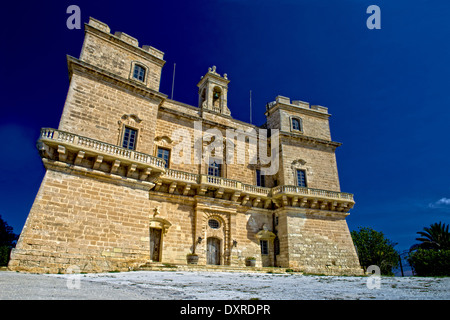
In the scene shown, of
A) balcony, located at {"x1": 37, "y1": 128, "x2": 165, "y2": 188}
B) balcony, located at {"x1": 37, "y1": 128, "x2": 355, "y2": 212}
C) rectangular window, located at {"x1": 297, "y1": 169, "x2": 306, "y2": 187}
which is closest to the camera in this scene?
balcony, located at {"x1": 37, "y1": 128, "x2": 165, "y2": 188}

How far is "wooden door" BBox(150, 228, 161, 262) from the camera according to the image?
16734 millimetres

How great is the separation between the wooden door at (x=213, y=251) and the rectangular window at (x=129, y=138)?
26.8ft

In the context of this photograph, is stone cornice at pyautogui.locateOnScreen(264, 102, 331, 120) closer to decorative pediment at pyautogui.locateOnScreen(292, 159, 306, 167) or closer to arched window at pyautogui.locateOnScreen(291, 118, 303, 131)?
arched window at pyautogui.locateOnScreen(291, 118, 303, 131)

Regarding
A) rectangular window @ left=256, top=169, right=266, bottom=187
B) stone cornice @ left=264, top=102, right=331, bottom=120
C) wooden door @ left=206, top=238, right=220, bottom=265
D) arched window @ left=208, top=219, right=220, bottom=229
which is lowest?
wooden door @ left=206, top=238, right=220, bottom=265

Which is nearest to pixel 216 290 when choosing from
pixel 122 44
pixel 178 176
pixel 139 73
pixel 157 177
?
pixel 157 177

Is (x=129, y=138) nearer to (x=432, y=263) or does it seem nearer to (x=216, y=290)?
(x=216, y=290)

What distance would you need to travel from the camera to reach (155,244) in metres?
17.0

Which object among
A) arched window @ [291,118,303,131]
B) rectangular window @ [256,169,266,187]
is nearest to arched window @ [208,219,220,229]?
rectangular window @ [256,169,266,187]

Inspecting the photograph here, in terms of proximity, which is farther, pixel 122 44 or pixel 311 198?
pixel 311 198

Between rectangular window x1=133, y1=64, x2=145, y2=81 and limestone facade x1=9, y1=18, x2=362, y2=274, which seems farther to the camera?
rectangular window x1=133, y1=64, x2=145, y2=81

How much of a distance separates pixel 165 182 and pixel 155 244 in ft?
12.7

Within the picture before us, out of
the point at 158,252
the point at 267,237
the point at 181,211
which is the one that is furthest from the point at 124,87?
the point at 267,237

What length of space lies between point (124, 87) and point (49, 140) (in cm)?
604

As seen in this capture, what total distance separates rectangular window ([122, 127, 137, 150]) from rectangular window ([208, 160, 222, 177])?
611 cm
